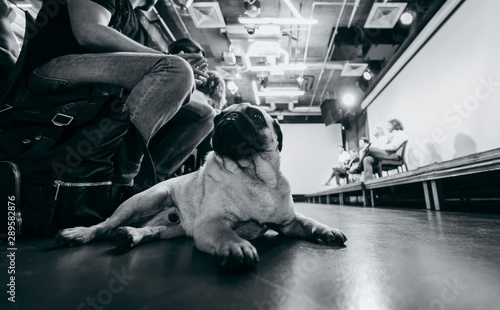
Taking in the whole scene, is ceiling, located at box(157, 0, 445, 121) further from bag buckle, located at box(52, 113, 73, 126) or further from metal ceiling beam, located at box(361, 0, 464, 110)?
bag buckle, located at box(52, 113, 73, 126)

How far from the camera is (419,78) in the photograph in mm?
6945

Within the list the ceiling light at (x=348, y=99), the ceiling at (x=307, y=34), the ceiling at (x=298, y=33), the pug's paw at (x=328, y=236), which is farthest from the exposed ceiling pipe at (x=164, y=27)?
the ceiling light at (x=348, y=99)

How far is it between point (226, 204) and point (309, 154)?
12.8 meters

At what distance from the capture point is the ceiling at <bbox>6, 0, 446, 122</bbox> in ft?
19.0

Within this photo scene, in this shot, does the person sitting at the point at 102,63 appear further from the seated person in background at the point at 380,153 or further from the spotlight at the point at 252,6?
the seated person in background at the point at 380,153

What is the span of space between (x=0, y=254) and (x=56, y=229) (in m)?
0.31

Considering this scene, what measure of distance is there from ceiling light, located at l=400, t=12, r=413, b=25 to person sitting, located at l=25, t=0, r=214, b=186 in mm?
6726

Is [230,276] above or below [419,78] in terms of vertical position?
below

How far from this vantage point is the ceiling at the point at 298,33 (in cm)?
580

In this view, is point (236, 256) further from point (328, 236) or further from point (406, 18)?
point (406, 18)

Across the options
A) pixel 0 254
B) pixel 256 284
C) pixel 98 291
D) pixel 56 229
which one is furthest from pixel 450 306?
pixel 56 229

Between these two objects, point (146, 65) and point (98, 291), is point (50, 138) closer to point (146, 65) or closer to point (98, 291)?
point (146, 65)

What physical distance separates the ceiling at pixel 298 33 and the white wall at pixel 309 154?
4.15 m

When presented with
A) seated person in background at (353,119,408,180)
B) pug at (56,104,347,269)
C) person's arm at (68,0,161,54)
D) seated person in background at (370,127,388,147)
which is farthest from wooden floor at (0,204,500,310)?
seated person in background at (370,127,388,147)
